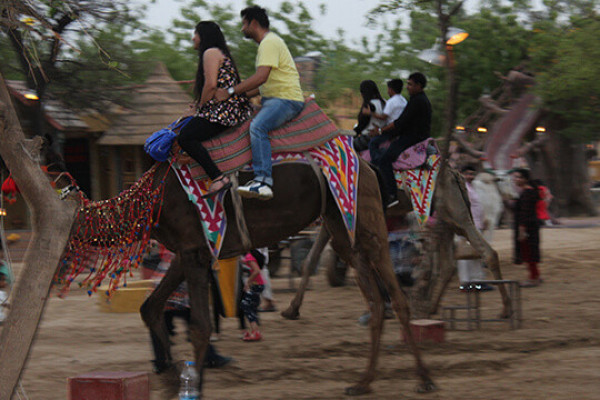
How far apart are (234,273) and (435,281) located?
10.8 feet

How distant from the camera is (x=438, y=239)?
9.05 m

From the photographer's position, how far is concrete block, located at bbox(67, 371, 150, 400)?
5.25m

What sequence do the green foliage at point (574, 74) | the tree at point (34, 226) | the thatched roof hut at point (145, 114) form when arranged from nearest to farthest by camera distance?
the tree at point (34, 226), the green foliage at point (574, 74), the thatched roof hut at point (145, 114)

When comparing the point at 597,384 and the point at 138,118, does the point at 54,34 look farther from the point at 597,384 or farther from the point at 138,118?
the point at 138,118

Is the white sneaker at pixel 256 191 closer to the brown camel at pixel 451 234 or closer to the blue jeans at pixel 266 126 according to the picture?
the blue jeans at pixel 266 126

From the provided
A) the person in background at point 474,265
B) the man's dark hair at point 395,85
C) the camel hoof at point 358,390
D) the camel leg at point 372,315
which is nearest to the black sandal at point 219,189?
the camel leg at point 372,315

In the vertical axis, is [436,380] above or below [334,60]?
below

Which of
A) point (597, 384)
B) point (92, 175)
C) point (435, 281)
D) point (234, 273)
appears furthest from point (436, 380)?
point (92, 175)

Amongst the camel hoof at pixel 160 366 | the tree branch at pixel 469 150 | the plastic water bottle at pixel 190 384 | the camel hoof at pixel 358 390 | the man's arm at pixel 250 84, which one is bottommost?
the camel hoof at pixel 358 390

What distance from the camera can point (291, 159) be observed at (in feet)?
21.6

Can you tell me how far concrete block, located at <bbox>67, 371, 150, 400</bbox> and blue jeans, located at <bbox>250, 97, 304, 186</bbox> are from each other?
1.78m

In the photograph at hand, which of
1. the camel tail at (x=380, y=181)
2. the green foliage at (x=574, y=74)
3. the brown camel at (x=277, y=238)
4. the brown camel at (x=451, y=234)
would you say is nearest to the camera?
the brown camel at (x=277, y=238)

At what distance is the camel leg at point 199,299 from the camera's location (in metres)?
6.00

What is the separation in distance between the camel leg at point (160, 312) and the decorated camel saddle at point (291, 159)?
0.83m
